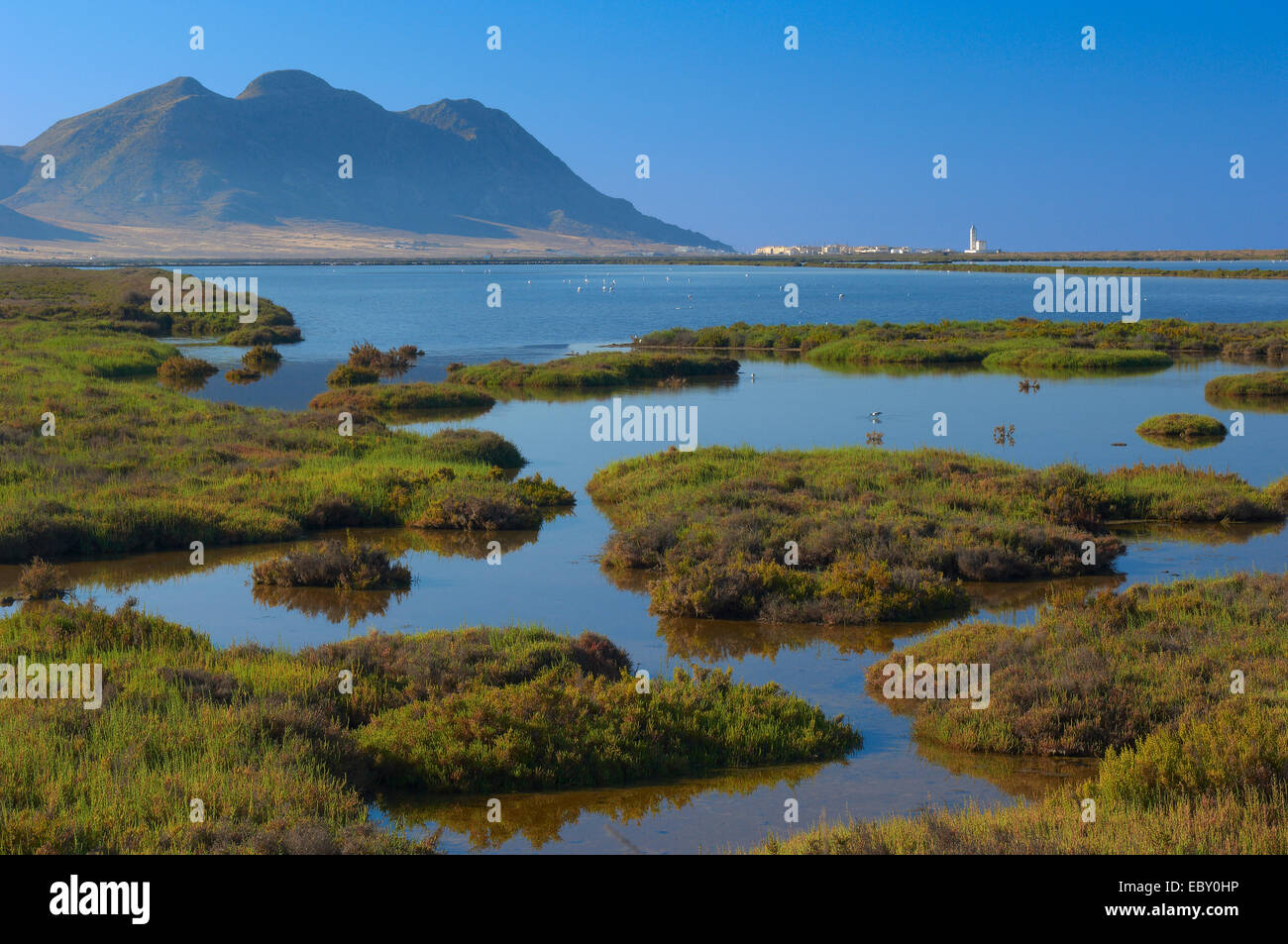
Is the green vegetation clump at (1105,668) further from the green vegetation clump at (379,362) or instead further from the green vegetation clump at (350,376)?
the green vegetation clump at (379,362)

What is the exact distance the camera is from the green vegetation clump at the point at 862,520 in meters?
15.8

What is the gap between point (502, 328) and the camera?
3332 inches

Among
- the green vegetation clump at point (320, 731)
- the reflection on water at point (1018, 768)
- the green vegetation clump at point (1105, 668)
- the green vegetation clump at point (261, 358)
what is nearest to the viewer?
the green vegetation clump at point (320, 731)

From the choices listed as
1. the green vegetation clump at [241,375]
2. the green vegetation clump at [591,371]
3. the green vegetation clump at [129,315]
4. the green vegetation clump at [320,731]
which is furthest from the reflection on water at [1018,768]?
the green vegetation clump at [129,315]

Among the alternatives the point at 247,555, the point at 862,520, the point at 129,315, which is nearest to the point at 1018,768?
the point at 862,520

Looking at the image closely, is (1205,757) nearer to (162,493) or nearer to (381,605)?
(381,605)

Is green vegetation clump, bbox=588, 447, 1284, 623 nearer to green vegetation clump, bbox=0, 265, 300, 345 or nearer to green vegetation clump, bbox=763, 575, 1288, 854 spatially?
green vegetation clump, bbox=763, 575, 1288, 854

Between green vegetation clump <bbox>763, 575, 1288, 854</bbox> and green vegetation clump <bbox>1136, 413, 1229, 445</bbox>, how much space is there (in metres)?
18.2

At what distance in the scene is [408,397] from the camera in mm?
40062

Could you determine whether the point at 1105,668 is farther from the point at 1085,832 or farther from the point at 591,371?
the point at 591,371

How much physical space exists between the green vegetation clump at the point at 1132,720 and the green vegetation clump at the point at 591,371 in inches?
1359

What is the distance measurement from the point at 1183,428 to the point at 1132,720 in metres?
23.9

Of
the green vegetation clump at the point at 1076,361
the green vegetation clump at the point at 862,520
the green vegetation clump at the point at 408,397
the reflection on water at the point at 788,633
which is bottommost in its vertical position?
the reflection on water at the point at 788,633

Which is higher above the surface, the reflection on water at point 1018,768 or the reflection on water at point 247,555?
the reflection on water at point 247,555
